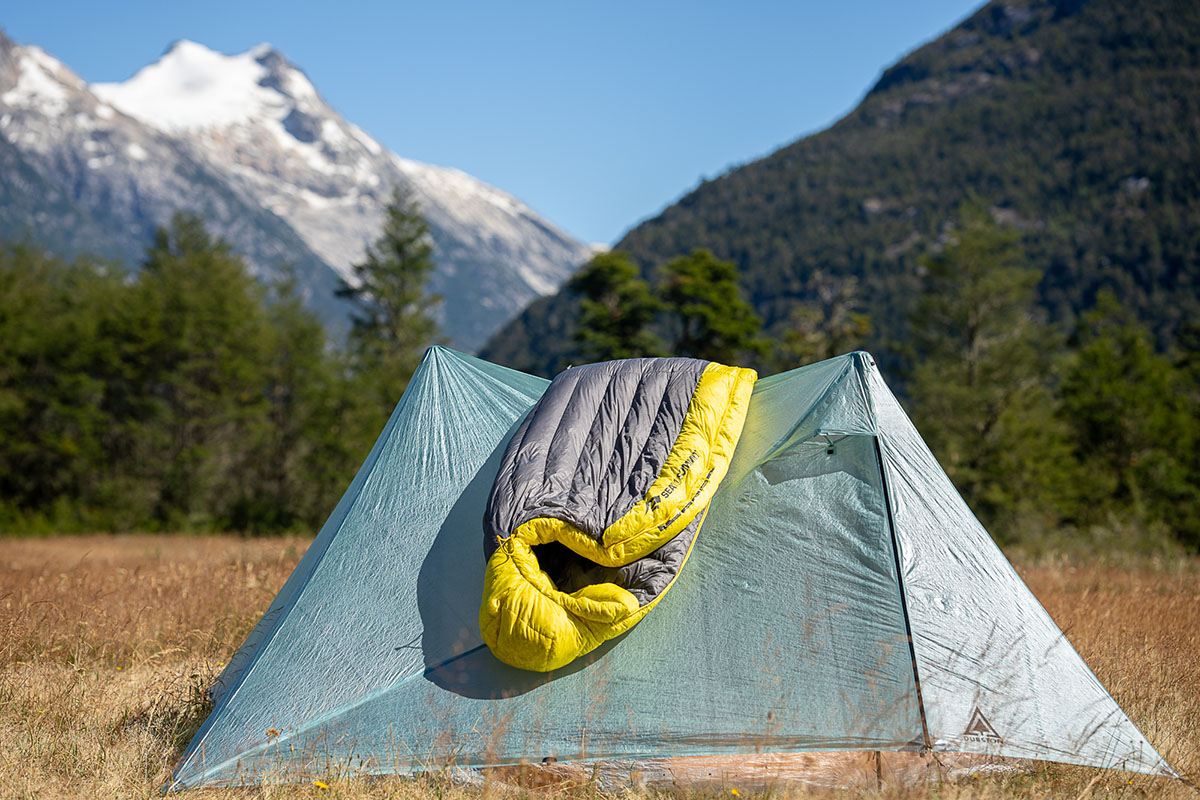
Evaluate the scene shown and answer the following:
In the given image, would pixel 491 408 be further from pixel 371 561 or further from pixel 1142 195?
pixel 1142 195

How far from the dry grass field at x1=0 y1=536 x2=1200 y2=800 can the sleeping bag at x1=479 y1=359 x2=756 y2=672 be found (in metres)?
0.64

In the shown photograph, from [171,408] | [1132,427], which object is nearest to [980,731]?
[171,408]

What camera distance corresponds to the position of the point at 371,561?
4105 mm

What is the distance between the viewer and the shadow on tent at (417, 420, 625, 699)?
360 cm

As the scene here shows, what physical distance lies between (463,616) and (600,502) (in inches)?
32.5

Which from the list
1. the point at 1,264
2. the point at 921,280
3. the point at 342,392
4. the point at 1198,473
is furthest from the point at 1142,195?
the point at 1,264

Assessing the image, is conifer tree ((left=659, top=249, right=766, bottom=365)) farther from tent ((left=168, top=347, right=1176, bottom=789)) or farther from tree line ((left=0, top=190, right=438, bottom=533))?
tent ((left=168, top=347, right=1176, bottom=789))

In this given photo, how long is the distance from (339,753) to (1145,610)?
588 cm

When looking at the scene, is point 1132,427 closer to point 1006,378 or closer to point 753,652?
point 1006,378

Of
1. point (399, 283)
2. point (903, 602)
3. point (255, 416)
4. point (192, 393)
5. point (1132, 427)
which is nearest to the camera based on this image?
point (903, 602)

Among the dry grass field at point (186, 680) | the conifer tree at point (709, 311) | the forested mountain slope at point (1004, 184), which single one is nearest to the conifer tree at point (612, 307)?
the conifer tree at point (709, 311)

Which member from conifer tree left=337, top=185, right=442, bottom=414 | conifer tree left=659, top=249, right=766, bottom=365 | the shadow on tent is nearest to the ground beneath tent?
the shadow on tent

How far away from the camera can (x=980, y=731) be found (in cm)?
331

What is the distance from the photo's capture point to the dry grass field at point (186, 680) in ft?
10.8
